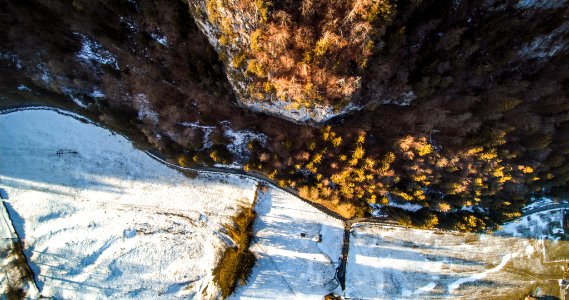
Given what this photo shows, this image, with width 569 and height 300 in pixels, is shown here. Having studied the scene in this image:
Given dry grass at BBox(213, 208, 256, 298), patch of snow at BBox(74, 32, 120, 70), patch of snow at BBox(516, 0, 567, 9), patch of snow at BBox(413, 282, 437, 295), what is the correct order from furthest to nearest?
patch of snow at BBox(413, 282, 437, 295)
dry grass at BBox(213, 208, 256, 298)
patch of snow at BBox(74, 32, 120, 70)
patch of snow at BBox(516, 0, 567, 9)

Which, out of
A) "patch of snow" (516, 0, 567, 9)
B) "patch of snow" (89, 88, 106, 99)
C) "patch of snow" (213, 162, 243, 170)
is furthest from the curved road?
"patch of snow" (516, 0, 567, 9)

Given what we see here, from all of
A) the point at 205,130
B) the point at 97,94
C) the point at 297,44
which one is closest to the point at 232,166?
the point at 205,130

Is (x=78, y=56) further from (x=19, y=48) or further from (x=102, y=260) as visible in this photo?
(x=102, y=260)

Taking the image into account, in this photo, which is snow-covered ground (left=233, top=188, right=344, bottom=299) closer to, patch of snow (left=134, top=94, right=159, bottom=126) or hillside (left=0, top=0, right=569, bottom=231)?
hillside (left=0, top=0, right=569, bottom=231)

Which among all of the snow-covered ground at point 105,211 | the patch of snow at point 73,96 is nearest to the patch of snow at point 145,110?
the snow-covered ground at point 105,211

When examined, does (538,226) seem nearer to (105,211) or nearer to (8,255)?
(105,211)

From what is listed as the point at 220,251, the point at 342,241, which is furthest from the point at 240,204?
the point at 342,241
